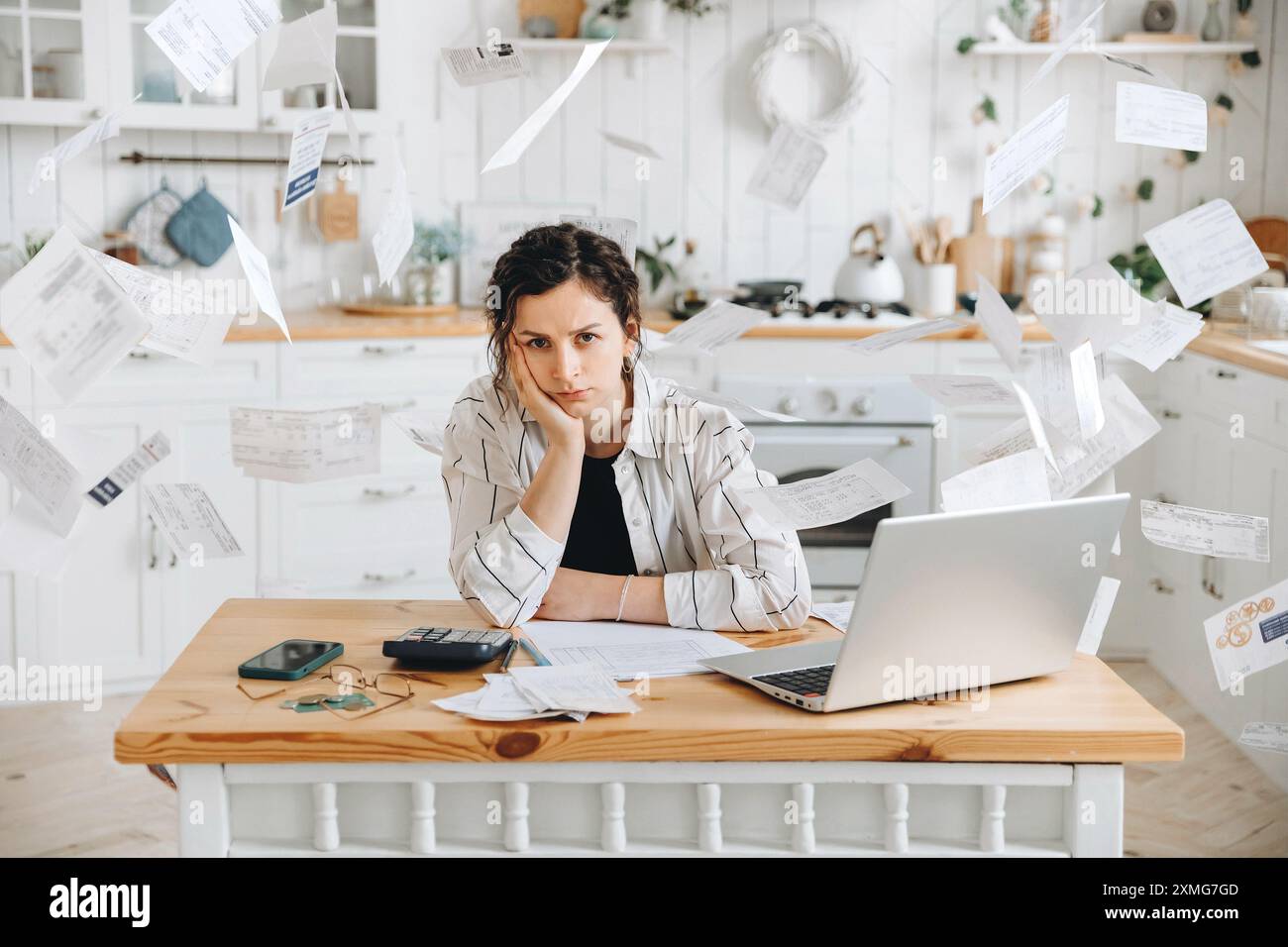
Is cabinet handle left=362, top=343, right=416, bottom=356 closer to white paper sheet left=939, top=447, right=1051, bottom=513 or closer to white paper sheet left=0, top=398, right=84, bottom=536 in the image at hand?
white paper sheet left=0, top=398, right=84, bottom=536

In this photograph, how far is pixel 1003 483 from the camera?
1714mm

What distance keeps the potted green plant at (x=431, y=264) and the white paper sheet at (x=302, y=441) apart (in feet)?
7.71

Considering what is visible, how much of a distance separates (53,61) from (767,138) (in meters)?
2.08

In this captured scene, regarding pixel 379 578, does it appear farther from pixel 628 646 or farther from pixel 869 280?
pixel 628 646

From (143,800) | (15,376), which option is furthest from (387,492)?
(143,800)

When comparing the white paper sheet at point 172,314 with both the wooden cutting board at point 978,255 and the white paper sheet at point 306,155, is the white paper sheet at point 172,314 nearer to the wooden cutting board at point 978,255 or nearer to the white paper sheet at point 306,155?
the white paper sheet at point 306,155

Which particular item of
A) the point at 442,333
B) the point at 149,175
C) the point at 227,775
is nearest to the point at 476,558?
the point at 227,775

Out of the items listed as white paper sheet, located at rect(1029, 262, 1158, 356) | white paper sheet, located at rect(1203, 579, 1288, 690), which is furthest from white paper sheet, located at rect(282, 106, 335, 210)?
white paper sheet, located at rect(1203, 579, 1288, 690)

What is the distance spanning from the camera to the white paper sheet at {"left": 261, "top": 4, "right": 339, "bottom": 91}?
177cm

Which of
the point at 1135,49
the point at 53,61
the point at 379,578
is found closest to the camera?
the point at 53,61

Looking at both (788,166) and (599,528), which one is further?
(599,528)

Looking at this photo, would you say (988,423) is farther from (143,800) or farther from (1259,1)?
(143,800)

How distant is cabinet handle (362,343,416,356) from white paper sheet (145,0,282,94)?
2.01 meters

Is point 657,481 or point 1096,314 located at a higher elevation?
point 1096,314
